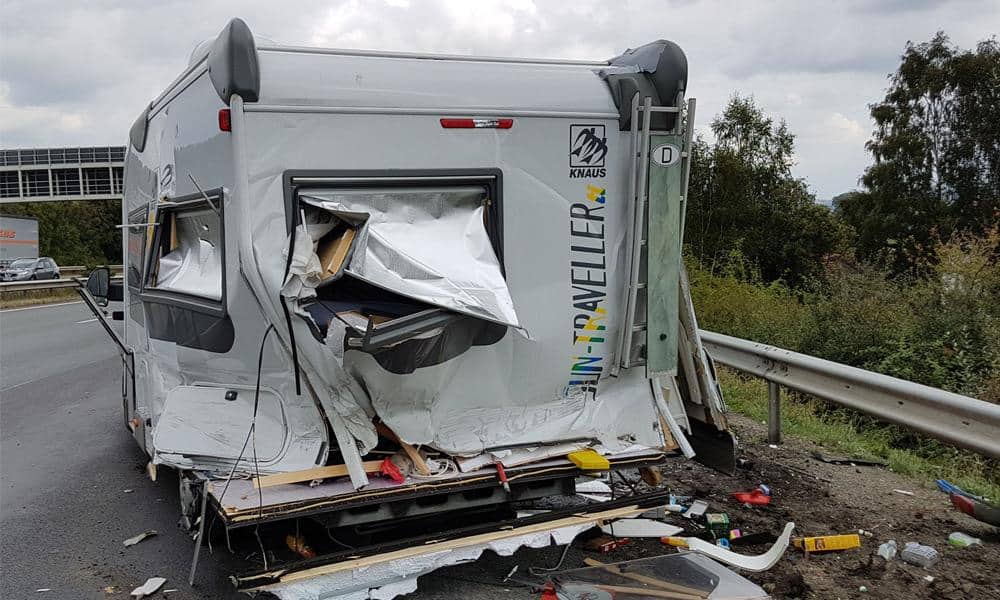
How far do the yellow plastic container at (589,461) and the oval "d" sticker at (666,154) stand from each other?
1734 millimetres

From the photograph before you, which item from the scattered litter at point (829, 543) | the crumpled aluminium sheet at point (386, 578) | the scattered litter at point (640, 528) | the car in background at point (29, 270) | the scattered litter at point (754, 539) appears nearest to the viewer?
the crumpled aluminium sheet at point (386, 578)

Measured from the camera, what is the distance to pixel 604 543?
4.76m

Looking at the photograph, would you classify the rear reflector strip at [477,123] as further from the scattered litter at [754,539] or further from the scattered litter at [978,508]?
the scattered litter at [978,508]

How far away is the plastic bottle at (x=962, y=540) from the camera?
176 inches

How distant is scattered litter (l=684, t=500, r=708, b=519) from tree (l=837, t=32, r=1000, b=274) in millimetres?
29357

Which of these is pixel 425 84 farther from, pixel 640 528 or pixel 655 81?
pixel 640 528

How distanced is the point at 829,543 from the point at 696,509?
3.04 feet

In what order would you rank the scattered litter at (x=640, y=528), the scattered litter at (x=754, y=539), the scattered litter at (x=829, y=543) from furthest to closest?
1. the scattered litter at (x=640, y=528)
2. the scattered litter at (x=754, y=539)
3. the scattered litter at (x=829, y=543)

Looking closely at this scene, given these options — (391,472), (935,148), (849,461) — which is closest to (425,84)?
(391,472)

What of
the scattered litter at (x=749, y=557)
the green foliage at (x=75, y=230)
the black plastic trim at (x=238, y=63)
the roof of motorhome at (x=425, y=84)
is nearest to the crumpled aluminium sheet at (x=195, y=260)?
the black plastic trim at (x=238, y=63)

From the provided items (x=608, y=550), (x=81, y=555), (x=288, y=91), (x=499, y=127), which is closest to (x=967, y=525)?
(x=608, y=550)

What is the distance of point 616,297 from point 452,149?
4.35 feet

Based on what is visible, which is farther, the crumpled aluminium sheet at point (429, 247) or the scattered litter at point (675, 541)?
the scattered litter at point (675, 541)

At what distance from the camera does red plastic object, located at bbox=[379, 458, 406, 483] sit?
13.6 ft
